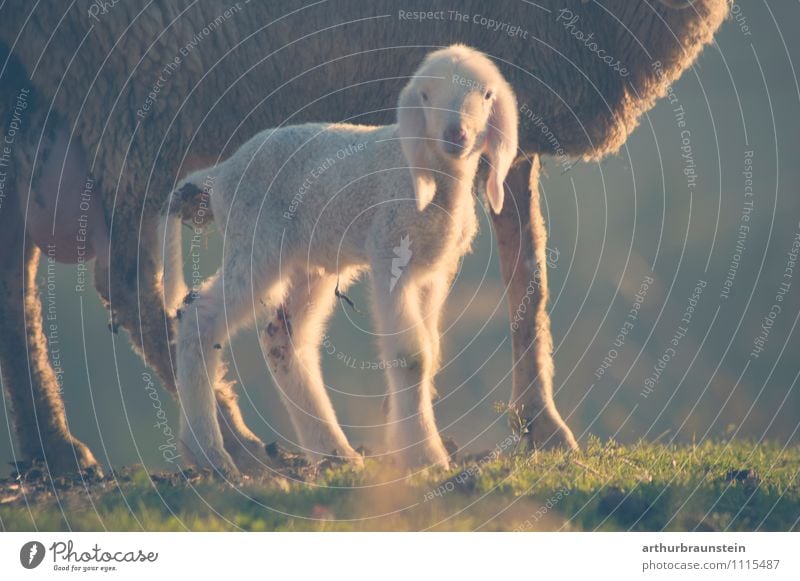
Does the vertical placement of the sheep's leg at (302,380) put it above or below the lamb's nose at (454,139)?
below

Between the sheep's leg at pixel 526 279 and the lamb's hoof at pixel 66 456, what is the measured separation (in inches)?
116

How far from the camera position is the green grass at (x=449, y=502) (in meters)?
7.32

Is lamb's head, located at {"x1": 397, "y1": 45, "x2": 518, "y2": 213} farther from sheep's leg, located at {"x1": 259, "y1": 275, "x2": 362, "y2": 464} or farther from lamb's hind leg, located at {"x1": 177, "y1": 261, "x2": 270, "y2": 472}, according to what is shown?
sheep's leg, located at {"x1": 259, "y1": 275, "x2": 362, "y2": 464}

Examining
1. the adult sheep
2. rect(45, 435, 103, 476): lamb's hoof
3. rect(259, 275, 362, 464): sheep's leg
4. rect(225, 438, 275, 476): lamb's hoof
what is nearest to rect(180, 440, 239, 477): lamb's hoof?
rect(259, 275, 362, 464): sheep's leg

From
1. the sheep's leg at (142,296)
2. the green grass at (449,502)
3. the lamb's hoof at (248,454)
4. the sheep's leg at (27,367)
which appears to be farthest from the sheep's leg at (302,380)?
the sheep's leg at (27,367)

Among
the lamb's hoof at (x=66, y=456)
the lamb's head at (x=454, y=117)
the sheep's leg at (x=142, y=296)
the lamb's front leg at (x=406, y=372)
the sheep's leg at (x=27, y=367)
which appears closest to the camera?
the lamb's head at (x=454, y=117)

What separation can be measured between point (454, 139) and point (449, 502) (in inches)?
73.7

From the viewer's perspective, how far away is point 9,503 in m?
8.34

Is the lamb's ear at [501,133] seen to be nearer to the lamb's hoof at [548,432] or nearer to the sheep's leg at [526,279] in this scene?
the sheep's leg at [526,279]

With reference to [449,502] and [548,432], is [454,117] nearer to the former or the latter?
[449,502]

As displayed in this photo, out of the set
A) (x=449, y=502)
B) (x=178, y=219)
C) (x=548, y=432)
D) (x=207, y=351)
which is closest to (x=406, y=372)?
(x=449, y=502)

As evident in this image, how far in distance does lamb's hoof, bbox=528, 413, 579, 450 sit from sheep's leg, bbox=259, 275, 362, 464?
144 cm

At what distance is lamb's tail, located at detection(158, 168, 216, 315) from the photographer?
8828 millimetres

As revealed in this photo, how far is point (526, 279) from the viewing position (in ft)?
33.1
